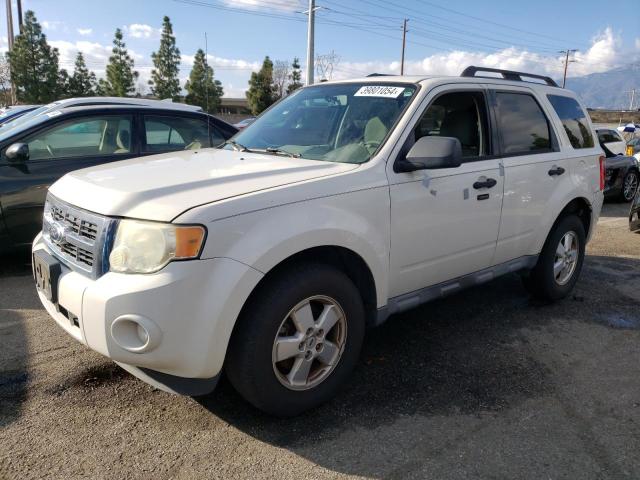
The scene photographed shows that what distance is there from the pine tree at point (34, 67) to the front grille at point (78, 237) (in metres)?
45.1

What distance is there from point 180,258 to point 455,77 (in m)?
2.52

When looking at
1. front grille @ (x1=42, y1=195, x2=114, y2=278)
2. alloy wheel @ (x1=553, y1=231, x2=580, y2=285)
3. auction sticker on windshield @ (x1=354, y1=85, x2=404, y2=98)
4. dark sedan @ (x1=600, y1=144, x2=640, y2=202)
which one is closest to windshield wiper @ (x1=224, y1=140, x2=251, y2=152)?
auction sticker on windshield @ (x1=354, y1=85, x2=404, y2=98)

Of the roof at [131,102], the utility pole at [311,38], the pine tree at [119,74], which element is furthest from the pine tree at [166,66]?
the roof at [131,102]

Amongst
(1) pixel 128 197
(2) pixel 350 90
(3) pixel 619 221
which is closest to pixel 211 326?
(1) pixel 128 197

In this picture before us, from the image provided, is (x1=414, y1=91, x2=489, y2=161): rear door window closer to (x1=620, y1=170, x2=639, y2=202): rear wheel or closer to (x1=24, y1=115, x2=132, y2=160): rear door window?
(x1=24, y1=115, x2=132, y2=160): rear door window

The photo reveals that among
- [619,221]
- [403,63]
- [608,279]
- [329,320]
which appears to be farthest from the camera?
[403,63]

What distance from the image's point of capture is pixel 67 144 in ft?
18.0

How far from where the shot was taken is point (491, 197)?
12.2 ft

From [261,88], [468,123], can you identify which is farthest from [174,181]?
[261,88]

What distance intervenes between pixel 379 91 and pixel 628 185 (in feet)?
32.8

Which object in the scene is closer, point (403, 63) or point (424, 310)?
point (424, 310)

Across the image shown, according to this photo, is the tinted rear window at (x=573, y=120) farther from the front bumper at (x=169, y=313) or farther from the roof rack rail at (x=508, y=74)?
the front bumper at (x=169, y=313)

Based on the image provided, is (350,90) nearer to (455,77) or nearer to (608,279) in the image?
(455,77)

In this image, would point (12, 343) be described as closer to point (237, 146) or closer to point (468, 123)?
point (237, 146)
